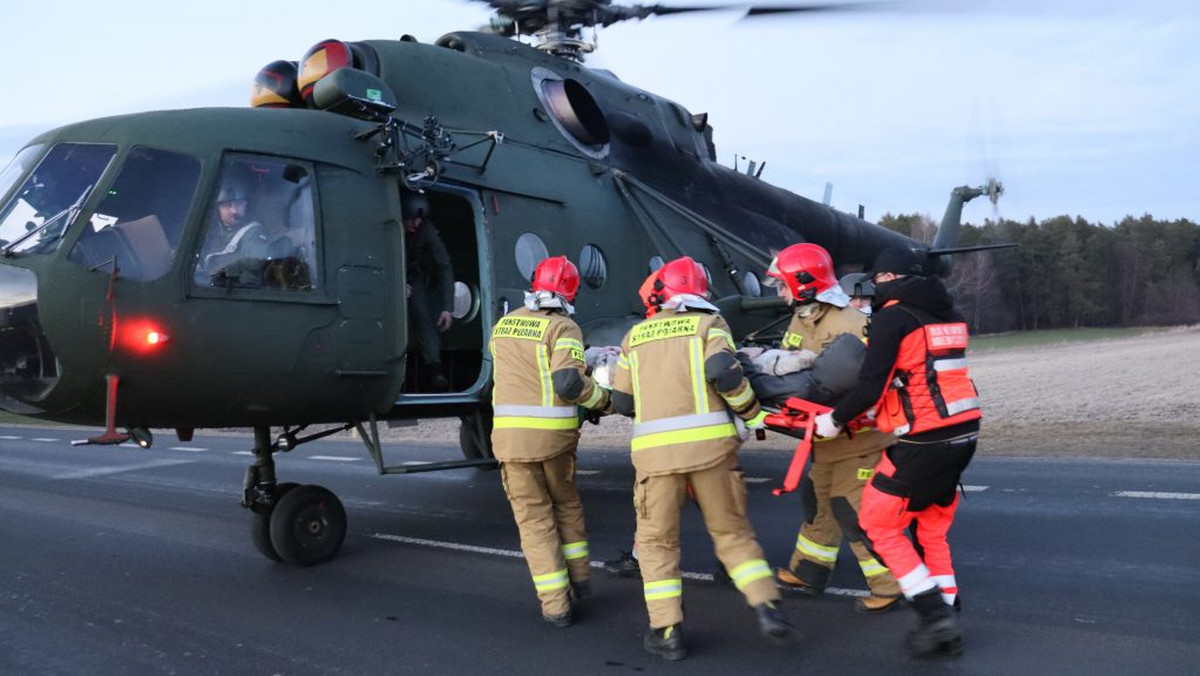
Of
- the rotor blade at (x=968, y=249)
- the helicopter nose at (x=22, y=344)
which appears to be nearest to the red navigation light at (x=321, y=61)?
the helicopter nose at (x=22, y=344)

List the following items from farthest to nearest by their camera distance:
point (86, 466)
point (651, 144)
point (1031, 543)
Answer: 1. point (86, 466)
2. point (651, 144)
3. point (1031, 543)

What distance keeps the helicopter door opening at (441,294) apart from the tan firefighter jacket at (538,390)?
6.03ft

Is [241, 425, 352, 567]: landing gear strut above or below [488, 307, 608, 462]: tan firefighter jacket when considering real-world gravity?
below

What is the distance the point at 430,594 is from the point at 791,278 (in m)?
2.86

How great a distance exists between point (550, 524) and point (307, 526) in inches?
87.8

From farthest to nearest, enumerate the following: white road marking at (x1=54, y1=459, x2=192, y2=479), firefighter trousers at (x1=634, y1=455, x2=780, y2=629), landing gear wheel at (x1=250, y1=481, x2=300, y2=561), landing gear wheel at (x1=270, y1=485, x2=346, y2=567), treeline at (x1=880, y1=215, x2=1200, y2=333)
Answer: treeline at (x1=880, y1=215, x2=1200, y2=333)
white road marking at (x1=54, y1=459, x2=192, y2=479)
landing gear wheel at (x1=250, y1=481, x2=300, y2=561)
landing gear wheel at (x1=270, y1=485, x2=346, y2=567)
firefighter trousers at (x1=634, y1=455, x2=780, y2=629)

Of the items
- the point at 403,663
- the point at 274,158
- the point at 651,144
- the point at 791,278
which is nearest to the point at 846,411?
the point at 791,278

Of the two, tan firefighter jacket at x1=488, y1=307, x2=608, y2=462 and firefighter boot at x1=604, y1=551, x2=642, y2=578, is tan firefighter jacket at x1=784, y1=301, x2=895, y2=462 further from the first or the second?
firefighter boot at x1=604, y1=551, x2=642, y2=578

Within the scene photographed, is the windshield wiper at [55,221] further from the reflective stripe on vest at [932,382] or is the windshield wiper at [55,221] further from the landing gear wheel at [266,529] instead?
the reflective stripe on vest at [932,382]

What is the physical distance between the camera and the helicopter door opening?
7145 mm

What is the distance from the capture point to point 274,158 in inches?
237

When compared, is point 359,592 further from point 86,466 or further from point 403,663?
point 86,466

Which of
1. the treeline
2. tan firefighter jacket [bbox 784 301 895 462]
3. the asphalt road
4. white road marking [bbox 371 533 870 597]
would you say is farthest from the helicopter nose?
the treeline

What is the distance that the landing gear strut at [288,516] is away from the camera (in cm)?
634
